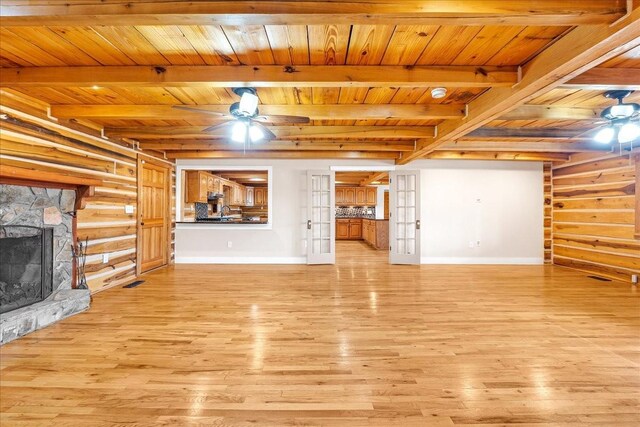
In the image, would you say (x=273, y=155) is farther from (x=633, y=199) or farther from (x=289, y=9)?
(x=633, y=199)

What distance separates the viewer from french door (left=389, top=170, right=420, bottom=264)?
6.58 metres

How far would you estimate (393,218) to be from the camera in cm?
662

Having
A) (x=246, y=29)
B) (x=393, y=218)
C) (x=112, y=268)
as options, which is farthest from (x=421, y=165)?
(x=112, y=268)

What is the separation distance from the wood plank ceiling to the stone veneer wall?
958 millimetres

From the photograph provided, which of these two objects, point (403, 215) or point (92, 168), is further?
point (403, 215)

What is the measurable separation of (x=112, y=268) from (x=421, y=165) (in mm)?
6232

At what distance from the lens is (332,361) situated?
2396mm

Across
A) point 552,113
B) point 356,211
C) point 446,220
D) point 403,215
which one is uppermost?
point 552,113

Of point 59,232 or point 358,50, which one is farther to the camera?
point 59,232

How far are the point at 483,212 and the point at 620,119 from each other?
3433 millimetres

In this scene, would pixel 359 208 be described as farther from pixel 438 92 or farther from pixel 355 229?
pixel 438 92

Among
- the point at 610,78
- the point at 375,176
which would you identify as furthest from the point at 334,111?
the point at 375,176

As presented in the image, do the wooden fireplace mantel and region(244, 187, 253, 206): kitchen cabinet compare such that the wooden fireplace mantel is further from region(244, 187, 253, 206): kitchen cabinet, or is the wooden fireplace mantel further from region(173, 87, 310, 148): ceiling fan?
region(244, 187, 253, 206): kitchen cabinet

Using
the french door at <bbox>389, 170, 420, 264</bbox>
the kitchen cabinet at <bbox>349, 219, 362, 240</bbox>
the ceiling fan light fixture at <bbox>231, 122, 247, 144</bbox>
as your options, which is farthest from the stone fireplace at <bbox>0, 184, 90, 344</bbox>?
the kitchen cabinet at <bbox>349, 219, 362, 240</bbox>
